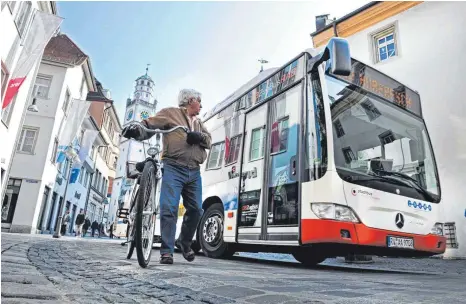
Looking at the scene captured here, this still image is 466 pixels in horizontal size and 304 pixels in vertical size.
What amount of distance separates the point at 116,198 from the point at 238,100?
66435 mm

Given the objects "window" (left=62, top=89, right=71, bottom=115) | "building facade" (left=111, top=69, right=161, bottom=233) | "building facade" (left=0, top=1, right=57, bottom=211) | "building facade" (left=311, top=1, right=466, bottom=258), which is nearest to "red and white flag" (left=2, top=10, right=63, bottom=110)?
"building facade" (left=0, top=1, right=57, bottom=211)

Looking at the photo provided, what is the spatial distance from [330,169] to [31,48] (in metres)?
10.4

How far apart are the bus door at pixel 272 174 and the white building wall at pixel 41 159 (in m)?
18.6

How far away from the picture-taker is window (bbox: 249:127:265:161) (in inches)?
238

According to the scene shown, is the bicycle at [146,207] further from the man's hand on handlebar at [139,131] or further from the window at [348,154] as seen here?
the window at [348,154]

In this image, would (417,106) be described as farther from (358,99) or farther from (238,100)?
(238,100)

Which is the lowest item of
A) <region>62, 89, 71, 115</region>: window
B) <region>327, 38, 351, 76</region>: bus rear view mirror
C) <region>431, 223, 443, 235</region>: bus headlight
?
<region>431, 223, 443, 235</region>: bus headlight

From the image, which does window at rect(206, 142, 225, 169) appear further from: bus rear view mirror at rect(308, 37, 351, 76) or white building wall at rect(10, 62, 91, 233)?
white building wall at rect(10, 62, 91, 233)

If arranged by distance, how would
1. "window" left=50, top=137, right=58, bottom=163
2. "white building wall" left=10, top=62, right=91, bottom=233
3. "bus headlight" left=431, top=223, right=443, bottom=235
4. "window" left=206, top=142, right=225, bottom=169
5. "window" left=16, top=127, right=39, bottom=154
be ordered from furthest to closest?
"window" left=50, top=137, right=58, bottom=163 < "window" left=16, top=127, right=39, bottom=154 < "white building wall" left=10, top=62, right=91, bottom=233 < "window" left=206, top=142, right=225, bottom=169 < "bus headlight" left=431, top=223, right=443, bottom=235

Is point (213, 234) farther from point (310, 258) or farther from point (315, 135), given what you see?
point (315, 135)

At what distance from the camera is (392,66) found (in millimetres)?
A: 14797

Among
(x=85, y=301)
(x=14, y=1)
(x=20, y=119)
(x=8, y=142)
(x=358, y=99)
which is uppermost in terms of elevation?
(x=14, y=1)

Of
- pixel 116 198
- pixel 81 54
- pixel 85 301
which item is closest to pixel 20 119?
pixel 81 54

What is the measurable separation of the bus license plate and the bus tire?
8.97 feet
